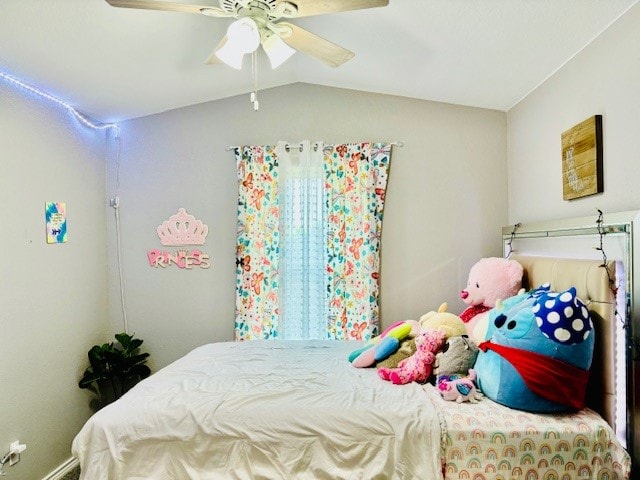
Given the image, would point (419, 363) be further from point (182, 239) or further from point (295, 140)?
point (182, 239)

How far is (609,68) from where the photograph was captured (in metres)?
1.80

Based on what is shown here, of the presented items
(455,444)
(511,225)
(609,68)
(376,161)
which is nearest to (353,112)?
(376,161)

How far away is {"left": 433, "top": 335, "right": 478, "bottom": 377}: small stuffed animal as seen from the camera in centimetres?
190

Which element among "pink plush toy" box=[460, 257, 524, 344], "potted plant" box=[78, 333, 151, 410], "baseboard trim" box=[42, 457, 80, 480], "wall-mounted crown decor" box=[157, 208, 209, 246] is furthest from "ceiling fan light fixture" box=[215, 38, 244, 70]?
"baseboard trim" box=[42, 457, 80, 480]

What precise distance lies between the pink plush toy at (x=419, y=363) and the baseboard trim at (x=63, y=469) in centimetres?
219

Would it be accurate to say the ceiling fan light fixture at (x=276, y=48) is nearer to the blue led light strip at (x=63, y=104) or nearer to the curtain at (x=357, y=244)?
the curtain at (x=357, y=244)

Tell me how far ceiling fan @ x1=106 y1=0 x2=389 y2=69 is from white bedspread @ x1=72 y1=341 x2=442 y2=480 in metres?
1.51

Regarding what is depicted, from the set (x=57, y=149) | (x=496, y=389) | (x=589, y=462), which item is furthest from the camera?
(x=57, y=149)

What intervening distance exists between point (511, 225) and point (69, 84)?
120 inches

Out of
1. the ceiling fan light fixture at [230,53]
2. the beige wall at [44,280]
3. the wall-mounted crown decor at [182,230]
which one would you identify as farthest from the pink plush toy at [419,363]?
the beige wall at [44,280]

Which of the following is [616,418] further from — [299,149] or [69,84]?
[69,84]

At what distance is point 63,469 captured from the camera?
104 inches

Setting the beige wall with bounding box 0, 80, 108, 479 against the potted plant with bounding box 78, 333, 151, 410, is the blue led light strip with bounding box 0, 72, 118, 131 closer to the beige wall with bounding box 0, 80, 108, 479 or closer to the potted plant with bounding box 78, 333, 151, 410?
the beige wall with bounding box 0, 80, 108, 479

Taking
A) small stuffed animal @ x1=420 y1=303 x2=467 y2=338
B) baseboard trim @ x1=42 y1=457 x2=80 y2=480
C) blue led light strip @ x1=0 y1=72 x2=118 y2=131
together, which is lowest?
baseboard trim @ x1=42 y1=457 x2=80 y2=480
